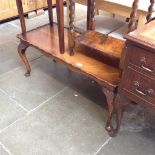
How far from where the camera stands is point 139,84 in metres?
1.03

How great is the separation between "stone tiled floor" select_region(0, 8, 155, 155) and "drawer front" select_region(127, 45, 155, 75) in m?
0.62

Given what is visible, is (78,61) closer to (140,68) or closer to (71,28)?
(71,28)

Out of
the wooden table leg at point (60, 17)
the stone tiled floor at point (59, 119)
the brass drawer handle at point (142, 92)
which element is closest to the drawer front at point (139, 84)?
the brass drawer handle at point (142, 92)

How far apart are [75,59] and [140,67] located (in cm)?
56

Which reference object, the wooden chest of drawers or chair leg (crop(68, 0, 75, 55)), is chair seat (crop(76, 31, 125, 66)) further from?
the wooden chest of drawers

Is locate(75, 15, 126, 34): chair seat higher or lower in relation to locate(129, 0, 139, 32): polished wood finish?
lower

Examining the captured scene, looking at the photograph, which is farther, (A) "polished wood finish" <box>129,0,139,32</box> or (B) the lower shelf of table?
(B) the lower shelf of table

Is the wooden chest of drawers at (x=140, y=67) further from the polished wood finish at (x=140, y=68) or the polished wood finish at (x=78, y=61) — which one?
the polished wood finish at (x=78, y=61)

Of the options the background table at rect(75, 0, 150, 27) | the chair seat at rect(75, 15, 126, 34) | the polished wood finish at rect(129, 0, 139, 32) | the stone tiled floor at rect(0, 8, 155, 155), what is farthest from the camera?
→ the chair seat at rect(75, 15, 126, 34)

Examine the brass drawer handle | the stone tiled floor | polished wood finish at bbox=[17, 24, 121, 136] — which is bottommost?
the stone tiled floor

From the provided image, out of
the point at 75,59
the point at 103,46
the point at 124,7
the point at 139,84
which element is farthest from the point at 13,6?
the point at 139,84

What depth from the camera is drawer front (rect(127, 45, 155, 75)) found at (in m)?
0.93

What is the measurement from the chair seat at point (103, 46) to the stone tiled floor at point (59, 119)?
0.40 meters

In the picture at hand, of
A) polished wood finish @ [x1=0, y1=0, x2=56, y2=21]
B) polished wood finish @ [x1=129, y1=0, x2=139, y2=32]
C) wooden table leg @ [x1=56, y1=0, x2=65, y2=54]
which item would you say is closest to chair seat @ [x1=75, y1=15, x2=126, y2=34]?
wooden table leg @ [x1=56, y1=0, x2=65, y2=54]
